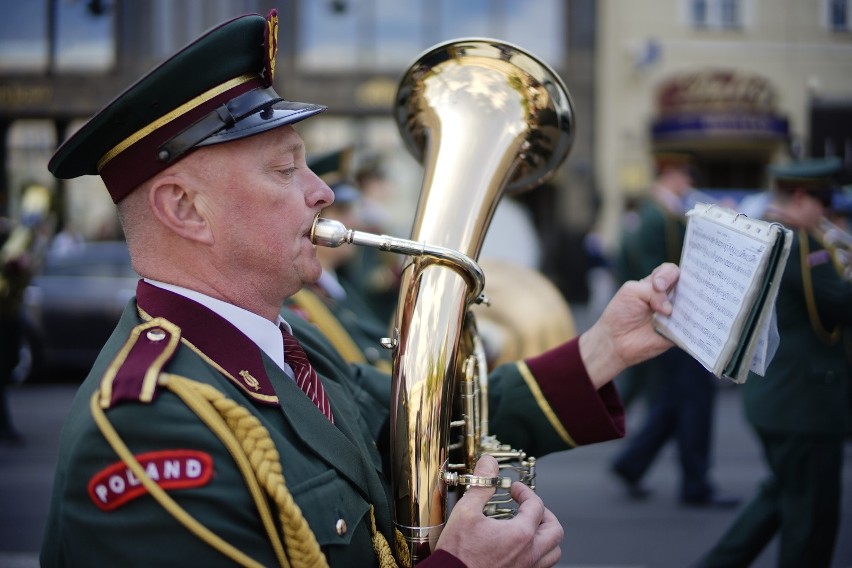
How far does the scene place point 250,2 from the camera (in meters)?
14.7

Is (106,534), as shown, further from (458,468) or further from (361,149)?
(361,149)

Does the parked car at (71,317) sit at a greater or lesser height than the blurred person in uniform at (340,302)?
lesser

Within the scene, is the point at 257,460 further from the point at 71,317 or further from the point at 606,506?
the point at 71,317

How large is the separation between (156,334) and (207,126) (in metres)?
0.33

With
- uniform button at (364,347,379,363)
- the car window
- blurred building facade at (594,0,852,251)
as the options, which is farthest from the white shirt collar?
blurred building facade at (594,0,852,251)

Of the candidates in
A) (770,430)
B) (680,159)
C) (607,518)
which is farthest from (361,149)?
(770,430)

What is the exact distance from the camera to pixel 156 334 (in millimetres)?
1285

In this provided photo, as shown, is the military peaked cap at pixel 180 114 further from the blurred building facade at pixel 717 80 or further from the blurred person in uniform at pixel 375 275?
the blurred building facade at pixel 717 80

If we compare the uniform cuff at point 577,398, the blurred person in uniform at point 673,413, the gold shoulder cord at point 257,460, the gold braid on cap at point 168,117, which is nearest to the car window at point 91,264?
the blurred person in uniform at point 673,413

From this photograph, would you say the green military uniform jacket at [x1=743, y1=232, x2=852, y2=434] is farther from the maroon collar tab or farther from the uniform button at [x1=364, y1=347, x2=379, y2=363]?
the maroon collar tab

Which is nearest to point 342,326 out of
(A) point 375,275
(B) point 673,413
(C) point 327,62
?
(A) point 375,275

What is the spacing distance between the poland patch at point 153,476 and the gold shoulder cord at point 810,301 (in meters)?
2.76

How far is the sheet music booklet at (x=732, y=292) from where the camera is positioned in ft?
4.29

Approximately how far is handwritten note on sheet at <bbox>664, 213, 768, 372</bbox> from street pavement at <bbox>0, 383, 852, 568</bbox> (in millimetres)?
2463
